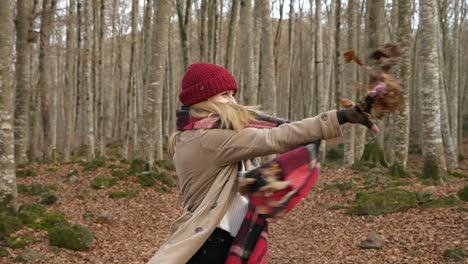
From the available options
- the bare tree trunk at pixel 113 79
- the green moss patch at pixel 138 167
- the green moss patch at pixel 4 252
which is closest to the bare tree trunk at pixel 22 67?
the green moss patch at pixel 138 167

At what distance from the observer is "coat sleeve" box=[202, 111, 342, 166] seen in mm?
2238

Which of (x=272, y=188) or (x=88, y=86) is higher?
(x=88, y=86)

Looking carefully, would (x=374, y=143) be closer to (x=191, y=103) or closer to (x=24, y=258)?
(x=24, y=258)

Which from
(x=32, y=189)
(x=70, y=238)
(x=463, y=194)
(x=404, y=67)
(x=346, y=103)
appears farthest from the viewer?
(x=404, y=67)

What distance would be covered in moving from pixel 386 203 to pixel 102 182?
693cm

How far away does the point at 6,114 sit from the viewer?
25.8ft

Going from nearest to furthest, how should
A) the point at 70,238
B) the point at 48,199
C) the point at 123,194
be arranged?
1. the point at 70,238
2. the point at 48,199
3. the point at 123,194

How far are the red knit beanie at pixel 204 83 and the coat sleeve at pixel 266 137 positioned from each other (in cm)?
22

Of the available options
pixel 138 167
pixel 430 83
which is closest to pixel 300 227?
pixel 430 83

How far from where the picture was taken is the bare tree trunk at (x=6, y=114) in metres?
7.84

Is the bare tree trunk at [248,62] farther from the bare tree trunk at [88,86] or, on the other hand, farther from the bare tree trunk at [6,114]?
the bare tree trunk at [6,114]

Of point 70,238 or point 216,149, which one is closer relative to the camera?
point 216,149

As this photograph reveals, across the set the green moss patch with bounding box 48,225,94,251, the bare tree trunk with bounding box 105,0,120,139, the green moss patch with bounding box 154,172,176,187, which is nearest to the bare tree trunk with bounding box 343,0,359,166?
the green moss patch with bounding box 154,172,176,187

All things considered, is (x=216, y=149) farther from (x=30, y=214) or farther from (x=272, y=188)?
(x=30, y=214)
